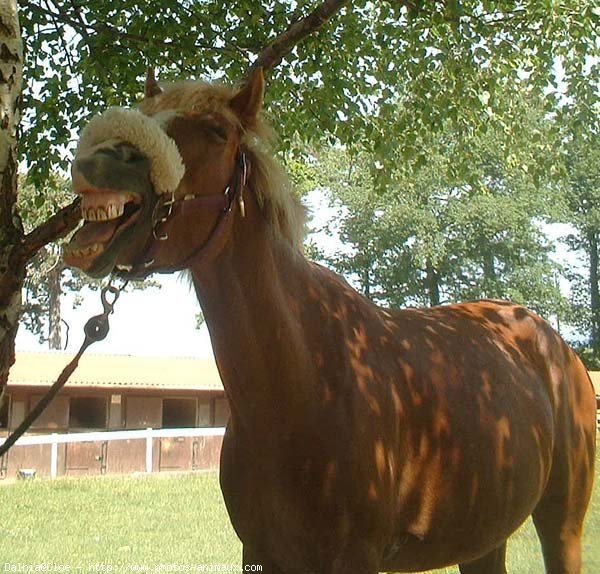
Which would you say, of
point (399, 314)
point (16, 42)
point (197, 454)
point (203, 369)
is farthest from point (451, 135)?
point (203, 369)

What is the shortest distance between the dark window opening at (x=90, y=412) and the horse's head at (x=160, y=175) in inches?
593

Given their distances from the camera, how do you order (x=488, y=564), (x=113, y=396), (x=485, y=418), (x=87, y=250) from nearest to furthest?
(x=87, y=250) → (x=485, y=418) → (x=488, y=564) → (x=113, y=396)

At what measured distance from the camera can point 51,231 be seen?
3066 millimetres

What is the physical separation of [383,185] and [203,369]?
14.2 metres

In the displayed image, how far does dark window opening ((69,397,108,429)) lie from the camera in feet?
53.5

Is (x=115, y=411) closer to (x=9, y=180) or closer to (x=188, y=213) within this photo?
(x=9, y=180)

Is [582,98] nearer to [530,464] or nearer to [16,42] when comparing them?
[530,464]

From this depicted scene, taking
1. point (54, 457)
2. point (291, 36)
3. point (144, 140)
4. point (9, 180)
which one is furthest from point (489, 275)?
point (144, 140)

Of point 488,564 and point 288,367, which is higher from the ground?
point 288,367

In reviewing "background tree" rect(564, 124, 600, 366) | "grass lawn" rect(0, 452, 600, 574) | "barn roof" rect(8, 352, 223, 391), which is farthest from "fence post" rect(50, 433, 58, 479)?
"background tree" rect(564, 124, 600, 366)

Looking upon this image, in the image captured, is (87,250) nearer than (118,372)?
Yes

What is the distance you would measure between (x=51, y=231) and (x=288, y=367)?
1418mm

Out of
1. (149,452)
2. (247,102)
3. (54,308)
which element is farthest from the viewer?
(54,308)

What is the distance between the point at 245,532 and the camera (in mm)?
2320
